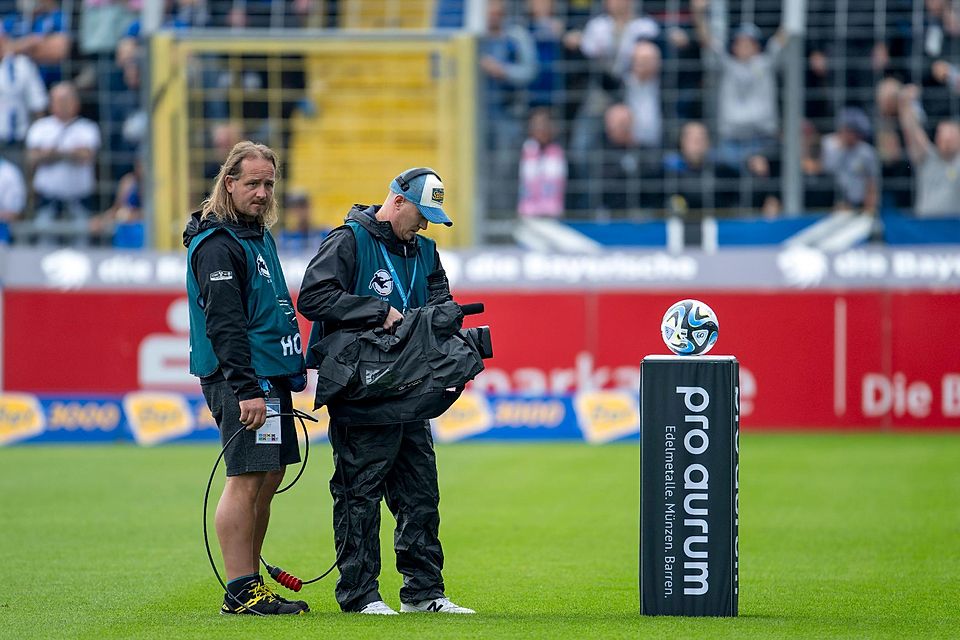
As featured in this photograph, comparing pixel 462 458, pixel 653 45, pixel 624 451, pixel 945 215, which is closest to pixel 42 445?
pixel 462 458

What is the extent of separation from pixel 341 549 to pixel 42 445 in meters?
11.3

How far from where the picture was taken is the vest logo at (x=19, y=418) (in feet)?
58.0

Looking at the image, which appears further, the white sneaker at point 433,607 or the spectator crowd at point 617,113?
the spectator crowd at point 617,113

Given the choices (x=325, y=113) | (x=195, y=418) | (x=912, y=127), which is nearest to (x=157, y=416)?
(x=195, y=418)

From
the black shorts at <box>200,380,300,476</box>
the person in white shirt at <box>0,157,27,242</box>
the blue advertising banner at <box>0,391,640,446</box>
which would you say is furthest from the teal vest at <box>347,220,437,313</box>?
the person in white shirt at <box>0,157,27,242</box>

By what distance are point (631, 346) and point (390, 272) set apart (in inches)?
439

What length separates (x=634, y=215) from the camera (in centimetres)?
1945

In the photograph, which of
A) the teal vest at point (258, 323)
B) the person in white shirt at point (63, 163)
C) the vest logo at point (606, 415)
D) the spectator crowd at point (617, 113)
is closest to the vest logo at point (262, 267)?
the teal vest at point (258, 323)

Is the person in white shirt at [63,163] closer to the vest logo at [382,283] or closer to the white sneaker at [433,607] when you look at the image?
the vest logo at [382,283]

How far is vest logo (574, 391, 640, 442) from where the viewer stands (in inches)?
689

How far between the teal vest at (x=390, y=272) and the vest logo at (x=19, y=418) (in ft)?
Answer: 37.3

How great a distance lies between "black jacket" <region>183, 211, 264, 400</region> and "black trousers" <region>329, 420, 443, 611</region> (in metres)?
0.59

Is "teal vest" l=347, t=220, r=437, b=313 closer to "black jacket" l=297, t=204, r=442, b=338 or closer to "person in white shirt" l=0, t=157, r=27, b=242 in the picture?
"black jacket" l=297, t=204, r=442, b=338

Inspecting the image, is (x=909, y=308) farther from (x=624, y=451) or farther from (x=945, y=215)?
(x=624, y=451)
